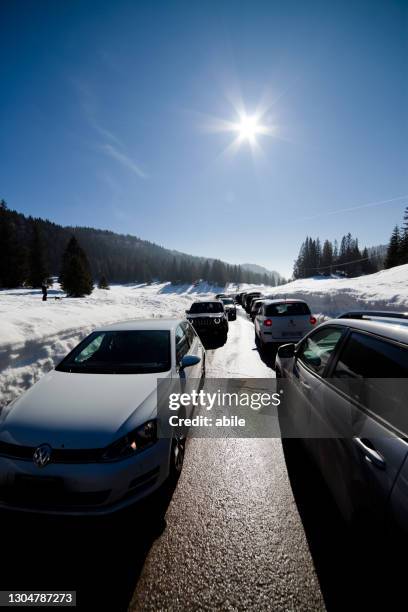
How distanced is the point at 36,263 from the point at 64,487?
59047 millimetres

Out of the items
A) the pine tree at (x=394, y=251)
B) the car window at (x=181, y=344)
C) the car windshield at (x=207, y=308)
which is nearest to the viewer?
the car window at (x=181, y=344)

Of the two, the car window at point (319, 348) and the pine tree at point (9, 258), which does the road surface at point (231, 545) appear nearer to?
the car window at point (319, 348)

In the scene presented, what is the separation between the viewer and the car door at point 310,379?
280cm

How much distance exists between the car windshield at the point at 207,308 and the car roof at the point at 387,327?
9542mm

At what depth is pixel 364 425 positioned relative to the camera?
1.90m

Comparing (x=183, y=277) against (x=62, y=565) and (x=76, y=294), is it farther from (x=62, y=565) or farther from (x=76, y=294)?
(x=62, y=565)

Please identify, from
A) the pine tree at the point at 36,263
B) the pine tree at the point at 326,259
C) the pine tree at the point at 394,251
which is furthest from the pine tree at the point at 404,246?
the pine tree at the point at 36,263

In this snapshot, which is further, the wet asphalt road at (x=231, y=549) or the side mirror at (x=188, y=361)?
the side mirror at (x=188, y=361)

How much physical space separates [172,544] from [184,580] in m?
0.31


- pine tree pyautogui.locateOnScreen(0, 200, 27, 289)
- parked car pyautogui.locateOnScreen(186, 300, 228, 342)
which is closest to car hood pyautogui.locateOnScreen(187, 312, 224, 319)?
parked car pyautogui.locateOnScreen(186, 300, 228, 342)

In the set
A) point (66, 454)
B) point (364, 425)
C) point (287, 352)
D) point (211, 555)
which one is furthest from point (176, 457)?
point (287, 352)

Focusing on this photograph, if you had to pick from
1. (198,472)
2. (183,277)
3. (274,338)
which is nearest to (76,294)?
(274,338)

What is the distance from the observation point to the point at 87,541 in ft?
7.43

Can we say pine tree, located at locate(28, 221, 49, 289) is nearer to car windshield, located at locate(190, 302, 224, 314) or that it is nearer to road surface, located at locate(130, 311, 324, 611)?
car windshield, located at locate(190, 302, 224, 314)
